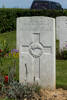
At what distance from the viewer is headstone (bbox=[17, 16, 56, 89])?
464 cm

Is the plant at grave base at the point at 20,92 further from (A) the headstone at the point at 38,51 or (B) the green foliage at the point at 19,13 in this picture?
(B) the green foliage at the point at 19,13

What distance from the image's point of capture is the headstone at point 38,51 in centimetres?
464

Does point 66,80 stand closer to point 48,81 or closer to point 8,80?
point 48,81

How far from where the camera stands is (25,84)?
471cm

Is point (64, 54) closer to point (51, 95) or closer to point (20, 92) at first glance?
point (51, 95)

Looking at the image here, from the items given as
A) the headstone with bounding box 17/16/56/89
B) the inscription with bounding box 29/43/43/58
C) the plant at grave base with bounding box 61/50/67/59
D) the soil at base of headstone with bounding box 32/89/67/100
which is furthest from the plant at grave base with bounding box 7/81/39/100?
the plant at grave base with bounding box 61/50/67/59

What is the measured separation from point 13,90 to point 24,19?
1.17 m

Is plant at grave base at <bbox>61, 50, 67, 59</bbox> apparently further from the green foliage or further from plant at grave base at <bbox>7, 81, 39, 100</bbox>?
the green foliage

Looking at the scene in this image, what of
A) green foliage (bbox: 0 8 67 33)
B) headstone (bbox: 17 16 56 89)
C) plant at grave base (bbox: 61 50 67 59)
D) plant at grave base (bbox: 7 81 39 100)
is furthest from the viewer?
green foliage (bbox: 0 8 67 33)

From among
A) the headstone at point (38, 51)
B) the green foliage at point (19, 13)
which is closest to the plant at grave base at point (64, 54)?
the headstone at point (38, 51)

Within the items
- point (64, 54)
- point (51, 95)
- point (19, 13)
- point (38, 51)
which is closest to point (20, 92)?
point (51, 95)

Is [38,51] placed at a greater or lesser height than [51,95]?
greater

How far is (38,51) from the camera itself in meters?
4.73

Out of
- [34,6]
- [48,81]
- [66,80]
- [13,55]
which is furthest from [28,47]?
[34,6]
